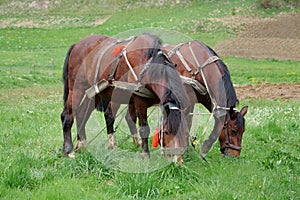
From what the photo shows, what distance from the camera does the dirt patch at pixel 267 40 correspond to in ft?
93.8

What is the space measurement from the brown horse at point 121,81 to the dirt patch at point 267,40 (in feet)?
69.2

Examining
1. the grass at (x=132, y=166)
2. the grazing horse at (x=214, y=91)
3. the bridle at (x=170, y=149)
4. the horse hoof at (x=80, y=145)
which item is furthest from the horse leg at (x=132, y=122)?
the bridle at (x=170, y=149)

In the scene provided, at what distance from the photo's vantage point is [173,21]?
128ft

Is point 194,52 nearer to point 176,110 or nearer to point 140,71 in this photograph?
point 140,71

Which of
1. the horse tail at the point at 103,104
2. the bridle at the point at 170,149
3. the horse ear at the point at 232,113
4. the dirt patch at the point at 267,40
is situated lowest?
the dirt patch at the point at 267,40

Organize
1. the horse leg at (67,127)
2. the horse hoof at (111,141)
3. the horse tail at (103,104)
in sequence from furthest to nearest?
the horse tail at (103,104) → the horse hoof at (111,141) → the horse leg at (67,127)

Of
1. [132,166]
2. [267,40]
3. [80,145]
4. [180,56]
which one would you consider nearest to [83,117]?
[80,145]

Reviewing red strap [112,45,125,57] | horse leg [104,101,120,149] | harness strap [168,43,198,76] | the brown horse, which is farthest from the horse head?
horse leg [104,101,120,149]

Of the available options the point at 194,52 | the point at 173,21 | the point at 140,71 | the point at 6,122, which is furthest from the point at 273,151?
the point at 173,21

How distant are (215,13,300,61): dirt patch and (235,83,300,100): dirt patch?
10471 mm

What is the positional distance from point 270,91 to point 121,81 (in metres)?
10.4

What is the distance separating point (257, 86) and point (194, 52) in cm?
1050

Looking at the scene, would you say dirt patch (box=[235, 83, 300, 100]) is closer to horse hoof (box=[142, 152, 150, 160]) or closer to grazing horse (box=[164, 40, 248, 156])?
grazing horse (box=[164, 40, 248, 156])

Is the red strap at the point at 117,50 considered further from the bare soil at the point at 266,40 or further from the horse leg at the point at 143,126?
the bare soil at the point at 266,40
